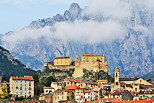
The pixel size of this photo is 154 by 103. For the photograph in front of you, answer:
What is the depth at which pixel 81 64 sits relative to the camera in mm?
133750

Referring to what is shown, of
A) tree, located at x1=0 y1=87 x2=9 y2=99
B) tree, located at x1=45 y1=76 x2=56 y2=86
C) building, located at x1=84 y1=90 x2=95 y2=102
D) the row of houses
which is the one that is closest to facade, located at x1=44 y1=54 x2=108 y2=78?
tree, located at x1=45 y1=76 x2=56 y2=86

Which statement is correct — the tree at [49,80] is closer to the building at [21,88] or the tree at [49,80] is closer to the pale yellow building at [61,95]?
the building at [21,88]

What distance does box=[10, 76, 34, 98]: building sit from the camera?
11638 centimetres

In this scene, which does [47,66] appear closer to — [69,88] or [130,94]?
[69,88]

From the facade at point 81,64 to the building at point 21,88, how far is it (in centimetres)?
1782

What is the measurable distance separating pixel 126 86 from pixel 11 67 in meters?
93.0

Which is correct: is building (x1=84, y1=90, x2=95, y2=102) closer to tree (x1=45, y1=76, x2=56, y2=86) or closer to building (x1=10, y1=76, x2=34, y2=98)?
building (x1=10, y1=76, x2=34, y2=98)

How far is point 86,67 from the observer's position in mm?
133500

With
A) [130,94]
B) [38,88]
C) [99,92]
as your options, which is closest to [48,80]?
[38,88]

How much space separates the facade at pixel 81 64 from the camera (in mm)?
132500

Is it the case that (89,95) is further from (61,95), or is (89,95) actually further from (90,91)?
(61,95)

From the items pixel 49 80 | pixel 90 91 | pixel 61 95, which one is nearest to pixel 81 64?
pixel 49 80

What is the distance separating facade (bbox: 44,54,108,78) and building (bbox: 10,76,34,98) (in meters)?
17.8

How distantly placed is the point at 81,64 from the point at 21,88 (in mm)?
23438
